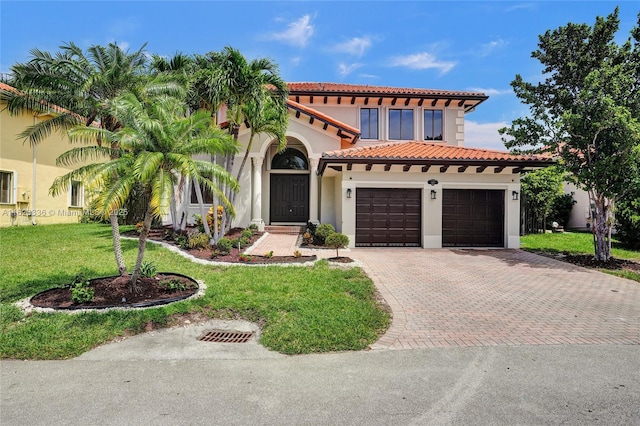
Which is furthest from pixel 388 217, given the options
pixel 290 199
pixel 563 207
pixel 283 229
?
pixel 563 207

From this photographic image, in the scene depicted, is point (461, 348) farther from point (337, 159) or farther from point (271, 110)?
point (271, 110)

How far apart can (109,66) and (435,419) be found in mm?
9800

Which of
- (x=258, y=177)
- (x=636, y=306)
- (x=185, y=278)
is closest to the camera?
(x=636, y=306)

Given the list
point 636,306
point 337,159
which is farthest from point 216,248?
point 636,306

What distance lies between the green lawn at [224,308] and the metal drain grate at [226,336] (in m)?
0.32

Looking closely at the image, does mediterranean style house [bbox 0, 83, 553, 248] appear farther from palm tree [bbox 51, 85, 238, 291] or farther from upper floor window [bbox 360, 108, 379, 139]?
palm tree [bbox 51, 85, 238, 291]

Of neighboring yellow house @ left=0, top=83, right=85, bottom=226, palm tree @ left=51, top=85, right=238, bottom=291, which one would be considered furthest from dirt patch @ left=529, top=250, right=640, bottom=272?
neighboring yellow house @ left=0, top=83, right=85, bottom=226

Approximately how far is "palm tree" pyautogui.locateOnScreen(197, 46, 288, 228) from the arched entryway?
5593mm

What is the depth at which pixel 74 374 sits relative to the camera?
4395mm

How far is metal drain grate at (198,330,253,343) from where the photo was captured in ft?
18.3

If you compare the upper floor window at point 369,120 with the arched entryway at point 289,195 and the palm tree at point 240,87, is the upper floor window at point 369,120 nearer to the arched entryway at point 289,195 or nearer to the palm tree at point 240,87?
the arched entryway at point 289,195

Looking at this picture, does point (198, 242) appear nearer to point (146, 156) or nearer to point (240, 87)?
point (240, 87)

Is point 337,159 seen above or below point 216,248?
above

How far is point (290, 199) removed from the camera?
19.7 metres
